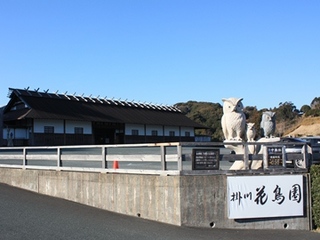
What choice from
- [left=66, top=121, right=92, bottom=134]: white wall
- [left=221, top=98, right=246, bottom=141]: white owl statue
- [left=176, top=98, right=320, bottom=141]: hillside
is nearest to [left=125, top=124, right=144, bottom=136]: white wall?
[left=66, top=121, right=92, bottom=134]: white wall

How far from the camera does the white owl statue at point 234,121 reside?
11.8 meters

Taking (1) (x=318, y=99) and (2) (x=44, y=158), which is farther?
(1) (x=318, y=99)

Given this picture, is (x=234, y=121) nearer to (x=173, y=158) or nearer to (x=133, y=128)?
(x=173, y=158)

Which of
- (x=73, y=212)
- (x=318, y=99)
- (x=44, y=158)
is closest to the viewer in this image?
(x=73, y=212)

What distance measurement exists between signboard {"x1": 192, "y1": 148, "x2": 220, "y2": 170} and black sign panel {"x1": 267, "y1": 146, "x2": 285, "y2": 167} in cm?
170

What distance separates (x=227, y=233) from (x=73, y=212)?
4.23m

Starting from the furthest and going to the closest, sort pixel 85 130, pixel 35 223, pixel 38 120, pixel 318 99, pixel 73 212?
pixel 318 99
pixel 85 130
pixel 38 120
pixel 73 212
pixel 35 223

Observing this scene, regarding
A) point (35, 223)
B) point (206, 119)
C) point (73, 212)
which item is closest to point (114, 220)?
point (73, 212)

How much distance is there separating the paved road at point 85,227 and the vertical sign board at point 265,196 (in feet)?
1.70

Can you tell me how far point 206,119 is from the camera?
3406 inches

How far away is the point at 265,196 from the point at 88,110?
3664 cm

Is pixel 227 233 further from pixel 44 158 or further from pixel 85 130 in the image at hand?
pixel 85 130

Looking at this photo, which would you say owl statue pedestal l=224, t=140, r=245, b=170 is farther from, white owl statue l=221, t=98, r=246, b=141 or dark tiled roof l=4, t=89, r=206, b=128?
dark tiled roof l=4, t=89, r=206, b=128

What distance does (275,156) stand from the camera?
10828 mm
